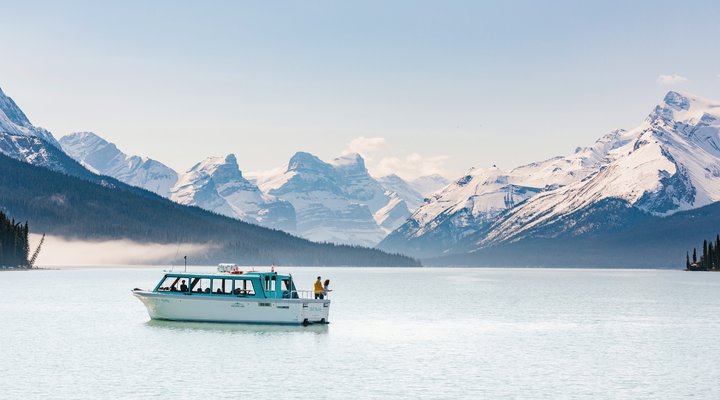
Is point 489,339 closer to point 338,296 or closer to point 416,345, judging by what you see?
point 416,345

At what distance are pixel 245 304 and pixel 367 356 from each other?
72.0ft

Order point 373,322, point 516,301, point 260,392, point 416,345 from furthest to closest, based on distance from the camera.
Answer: point 516,301 → point 373,322 → point 416,345 → point 260,392

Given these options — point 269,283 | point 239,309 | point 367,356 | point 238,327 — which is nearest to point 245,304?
point 239,309

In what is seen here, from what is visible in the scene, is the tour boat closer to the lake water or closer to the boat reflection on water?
the boat reflection on water

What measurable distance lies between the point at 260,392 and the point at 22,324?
165 feet

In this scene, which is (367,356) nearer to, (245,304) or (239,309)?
(245,304)

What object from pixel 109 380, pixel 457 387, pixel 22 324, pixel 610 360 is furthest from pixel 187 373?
pixel 22 324

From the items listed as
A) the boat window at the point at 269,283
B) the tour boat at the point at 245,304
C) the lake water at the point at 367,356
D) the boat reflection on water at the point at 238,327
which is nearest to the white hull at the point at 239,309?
the tour boat at the point at 245,304

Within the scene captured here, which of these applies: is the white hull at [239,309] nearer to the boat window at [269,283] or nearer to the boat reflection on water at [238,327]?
the boat reflection on water at [238,327]

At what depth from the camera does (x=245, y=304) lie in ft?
309

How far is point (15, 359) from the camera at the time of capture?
71250 millimetres

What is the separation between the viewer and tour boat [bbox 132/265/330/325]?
94.1 meters

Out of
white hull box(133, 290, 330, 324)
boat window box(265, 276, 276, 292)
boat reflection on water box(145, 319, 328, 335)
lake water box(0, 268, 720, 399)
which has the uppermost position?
boat window box(265, 276, 276, 292)

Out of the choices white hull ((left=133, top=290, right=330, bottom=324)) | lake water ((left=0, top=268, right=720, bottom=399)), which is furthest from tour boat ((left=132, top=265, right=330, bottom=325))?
lake water ((left=0, top=268, right=720, bottom=399))
